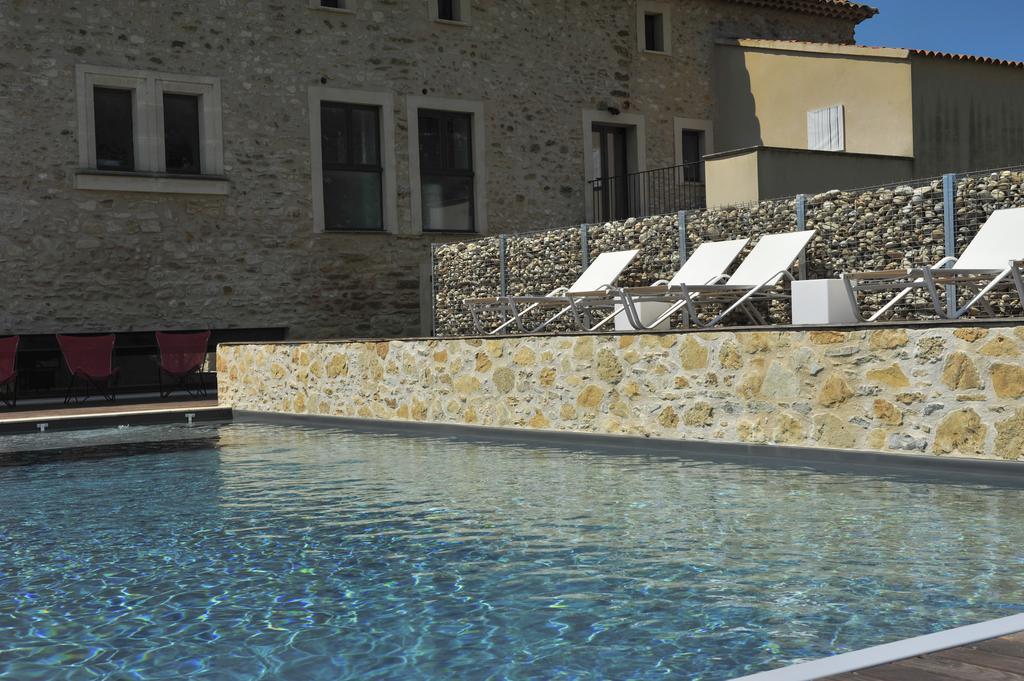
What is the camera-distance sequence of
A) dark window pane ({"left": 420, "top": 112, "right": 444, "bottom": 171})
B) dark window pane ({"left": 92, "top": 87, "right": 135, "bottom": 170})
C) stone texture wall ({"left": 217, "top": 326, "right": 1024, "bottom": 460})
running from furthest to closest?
1. dark window pane ({"left": 420, "top": 112, "right": 444, "bottom": 171})
2. dark window pane ({"left": 92, "top": 87, "right": 135, "bottom": 170})
3. stone texture wall ({"left": 217, "top": 326, "right": 1024, "bottom": 460})

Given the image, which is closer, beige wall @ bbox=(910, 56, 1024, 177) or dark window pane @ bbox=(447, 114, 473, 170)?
beige wall @ bbox=(910, 56, 1024, 177)

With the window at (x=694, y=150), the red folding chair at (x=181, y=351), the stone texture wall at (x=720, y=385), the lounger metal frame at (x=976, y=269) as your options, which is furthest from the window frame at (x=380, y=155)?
the lounger metal frame at (x=976, y=269)

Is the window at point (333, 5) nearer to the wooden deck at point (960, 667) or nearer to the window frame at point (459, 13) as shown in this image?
the window frame at point (459, 13)

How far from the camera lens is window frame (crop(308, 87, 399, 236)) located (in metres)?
16.4

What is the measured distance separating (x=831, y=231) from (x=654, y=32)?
10634 mm

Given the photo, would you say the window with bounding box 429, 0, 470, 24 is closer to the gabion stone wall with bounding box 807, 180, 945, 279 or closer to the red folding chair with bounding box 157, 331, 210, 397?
the red folding chair with bounding box 157, 331, 210, 397

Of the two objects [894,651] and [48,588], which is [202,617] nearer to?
[48,588]

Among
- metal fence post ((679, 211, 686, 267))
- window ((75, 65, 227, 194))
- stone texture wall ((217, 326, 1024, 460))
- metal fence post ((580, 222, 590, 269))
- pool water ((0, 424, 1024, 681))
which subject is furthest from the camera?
window ((75, 65, 227, 194))

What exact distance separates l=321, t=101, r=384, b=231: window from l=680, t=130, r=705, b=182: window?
19.7ft

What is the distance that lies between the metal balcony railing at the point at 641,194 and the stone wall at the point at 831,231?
16.7 ft

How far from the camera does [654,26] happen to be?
795 inches

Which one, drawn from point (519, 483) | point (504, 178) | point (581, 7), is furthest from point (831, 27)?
point (519, 483)

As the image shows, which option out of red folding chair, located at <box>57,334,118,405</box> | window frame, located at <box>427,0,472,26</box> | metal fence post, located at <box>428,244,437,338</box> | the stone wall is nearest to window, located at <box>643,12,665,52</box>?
window frame, located at <box>427,0,472,26</box>

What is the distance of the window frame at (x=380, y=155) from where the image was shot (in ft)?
53.8
